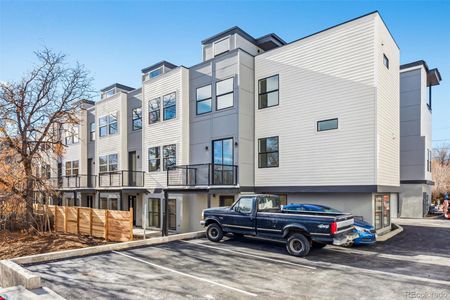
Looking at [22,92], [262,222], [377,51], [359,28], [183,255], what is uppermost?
[359,28]

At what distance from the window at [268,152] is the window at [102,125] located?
14416 millimetres

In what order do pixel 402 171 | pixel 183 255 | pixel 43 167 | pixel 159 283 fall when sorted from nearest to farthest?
1. pixel 159 283
2. pixel 183 255
3. pixel 43 167
4. pixel 402 171

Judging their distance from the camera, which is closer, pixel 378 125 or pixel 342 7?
pixel 378 125

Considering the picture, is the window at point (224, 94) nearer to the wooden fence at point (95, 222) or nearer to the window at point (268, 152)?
the window at point (268, 152)

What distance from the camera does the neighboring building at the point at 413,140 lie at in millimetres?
22828

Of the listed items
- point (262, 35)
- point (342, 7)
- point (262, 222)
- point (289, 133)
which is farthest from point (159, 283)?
point (262, 35)

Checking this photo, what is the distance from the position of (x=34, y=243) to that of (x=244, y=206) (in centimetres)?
920

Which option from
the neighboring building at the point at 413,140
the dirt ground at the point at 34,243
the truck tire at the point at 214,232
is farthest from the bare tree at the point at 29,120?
the neighboring building at the point at 413,140

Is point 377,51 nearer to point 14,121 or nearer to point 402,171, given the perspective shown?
point 402,171

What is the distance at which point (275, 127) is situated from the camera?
1541 cm

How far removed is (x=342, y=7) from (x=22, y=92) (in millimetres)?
15919

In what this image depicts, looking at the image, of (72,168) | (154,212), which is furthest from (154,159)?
(72,168)

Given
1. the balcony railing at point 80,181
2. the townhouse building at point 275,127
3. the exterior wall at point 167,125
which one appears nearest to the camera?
the townhouse building at point 275,127

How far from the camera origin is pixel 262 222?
10430 millimetres
